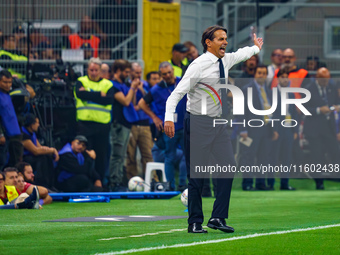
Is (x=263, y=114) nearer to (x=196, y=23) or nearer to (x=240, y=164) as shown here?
(x=240, y=164)

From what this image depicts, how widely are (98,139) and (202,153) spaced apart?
273 inches

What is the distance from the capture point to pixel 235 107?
15.2 meters

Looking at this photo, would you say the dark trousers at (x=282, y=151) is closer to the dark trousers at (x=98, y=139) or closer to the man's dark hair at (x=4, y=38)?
the dark trousers at (x=98, y=139)

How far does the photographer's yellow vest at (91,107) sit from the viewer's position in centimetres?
1486

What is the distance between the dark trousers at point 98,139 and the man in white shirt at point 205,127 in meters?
6.72

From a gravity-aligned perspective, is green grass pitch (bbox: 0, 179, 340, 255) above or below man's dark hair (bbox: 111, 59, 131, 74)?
below

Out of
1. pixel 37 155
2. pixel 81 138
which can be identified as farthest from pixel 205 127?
pixel 81 138

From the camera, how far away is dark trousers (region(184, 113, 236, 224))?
8.29m

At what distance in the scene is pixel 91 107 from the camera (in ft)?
48.9

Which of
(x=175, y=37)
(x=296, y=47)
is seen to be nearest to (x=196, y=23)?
(x=175, y=37)

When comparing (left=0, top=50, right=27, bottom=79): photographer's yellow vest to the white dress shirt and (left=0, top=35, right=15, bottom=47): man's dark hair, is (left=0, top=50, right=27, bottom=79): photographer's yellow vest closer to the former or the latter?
(left=0, top=35, right=15, bottom=47): man's dark hair

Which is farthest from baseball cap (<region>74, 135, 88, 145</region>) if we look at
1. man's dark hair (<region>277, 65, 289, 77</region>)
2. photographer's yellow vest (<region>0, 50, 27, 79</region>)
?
man's dark hair (<region>277, 65, 289, 77</region>)

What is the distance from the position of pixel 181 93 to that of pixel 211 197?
586 centimetres

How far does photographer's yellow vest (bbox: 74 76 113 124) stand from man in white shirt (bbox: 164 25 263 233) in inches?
262
